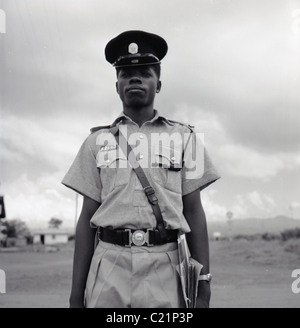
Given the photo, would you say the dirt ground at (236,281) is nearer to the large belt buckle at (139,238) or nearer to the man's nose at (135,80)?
the large belt buckle at (139,238)

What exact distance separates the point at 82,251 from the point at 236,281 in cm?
1136

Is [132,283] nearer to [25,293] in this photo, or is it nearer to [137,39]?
[137,39]

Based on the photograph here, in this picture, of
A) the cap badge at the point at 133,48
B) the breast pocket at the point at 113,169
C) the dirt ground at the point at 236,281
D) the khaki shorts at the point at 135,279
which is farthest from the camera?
the dirt ground at the point at 236,281

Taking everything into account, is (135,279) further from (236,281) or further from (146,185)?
(236,281)

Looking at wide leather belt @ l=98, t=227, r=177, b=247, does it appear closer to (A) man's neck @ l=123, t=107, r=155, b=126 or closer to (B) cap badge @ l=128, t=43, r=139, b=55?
(A) man's neck @ l=123, t=107, r=155, b=126

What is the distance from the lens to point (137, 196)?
7.64ft

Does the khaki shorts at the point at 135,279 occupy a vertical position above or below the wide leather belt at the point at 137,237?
below

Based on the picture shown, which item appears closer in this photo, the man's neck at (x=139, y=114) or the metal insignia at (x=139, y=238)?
the metal insignia at (x=139, y=238)

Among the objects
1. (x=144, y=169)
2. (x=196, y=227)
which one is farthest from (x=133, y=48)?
(x=196, y=227)

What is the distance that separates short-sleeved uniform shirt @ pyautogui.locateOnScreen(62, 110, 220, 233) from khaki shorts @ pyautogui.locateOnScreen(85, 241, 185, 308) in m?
0.14

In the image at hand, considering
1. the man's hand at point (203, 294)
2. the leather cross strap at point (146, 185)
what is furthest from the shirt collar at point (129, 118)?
the man's hand at point (203, 294)

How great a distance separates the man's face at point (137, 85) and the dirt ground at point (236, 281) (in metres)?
6.37

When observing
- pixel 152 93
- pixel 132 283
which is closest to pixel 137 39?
pixel 152 93

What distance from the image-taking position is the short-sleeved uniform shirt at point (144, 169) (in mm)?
2320
